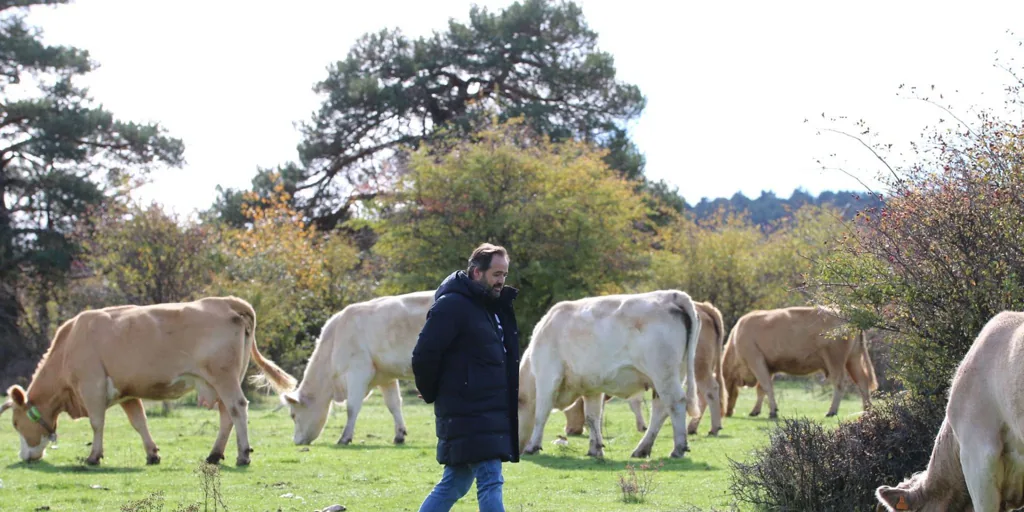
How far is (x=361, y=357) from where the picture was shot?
17.6 meters

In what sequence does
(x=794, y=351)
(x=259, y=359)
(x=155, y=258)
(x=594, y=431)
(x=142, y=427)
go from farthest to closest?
(x=155, y=258) → (x=794, y=351) → (x=259, y=359) → (x=594, y=431) → (x=142, y=427)

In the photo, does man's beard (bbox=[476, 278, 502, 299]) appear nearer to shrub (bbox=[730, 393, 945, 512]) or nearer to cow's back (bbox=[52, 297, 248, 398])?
shrub (bbox=[730, 393, 945, 512])

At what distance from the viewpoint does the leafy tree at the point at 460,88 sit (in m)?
48.1

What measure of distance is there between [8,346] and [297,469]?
98.6ft

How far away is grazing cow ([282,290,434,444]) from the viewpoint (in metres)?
17.4

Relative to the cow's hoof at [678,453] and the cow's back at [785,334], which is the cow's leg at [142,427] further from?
the cow's back at [785,334]

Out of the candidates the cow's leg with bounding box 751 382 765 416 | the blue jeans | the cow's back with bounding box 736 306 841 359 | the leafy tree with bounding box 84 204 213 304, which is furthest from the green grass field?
the leafy tree with bounding box 84 204 213 304

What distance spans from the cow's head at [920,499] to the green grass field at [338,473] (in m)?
1.90

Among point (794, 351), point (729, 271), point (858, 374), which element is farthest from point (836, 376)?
point (729, 271)

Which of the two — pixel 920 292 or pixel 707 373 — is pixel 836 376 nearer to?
pixel 707 373

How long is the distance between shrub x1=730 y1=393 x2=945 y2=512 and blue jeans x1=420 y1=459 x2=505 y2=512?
267 centimetres

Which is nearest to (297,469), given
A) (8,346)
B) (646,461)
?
(646,461)

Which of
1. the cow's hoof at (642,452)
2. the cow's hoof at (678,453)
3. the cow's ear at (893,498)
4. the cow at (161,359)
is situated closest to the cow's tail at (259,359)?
the cow at (161,359)

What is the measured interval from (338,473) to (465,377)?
614 cm
